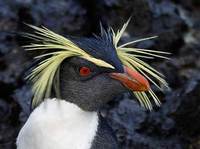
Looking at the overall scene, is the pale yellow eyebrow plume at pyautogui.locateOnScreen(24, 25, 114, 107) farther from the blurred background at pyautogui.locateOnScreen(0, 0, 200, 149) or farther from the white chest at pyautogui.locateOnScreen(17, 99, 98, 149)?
the blurred background at pyautogui.locateOnScreen(0, 0, 200, 149)

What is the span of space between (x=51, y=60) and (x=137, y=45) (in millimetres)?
2547

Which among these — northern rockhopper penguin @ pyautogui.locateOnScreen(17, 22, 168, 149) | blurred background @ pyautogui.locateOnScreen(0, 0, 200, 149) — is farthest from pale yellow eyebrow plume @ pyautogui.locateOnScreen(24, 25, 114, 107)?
blurred background @ pyautogui.locateOnScreen(0, 0, 200, 149)

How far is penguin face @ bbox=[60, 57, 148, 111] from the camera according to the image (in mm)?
4449

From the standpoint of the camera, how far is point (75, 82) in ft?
14.8

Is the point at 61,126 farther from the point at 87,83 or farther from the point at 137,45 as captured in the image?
the point at 137,45

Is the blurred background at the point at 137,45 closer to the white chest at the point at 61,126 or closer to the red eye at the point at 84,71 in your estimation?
the white chest at the point at 61,126

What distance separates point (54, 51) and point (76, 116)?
446mm

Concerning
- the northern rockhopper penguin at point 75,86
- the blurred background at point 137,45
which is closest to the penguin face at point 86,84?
the northern rockhopper penguin at point 75,86

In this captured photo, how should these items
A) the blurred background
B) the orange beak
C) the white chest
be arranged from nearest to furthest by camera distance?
the orange beak, the white chest, the blurred background

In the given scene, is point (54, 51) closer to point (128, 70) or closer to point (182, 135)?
point (128, 70)

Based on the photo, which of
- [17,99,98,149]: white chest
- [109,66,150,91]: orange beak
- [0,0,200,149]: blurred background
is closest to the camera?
[109,66,150,91]: orange beak

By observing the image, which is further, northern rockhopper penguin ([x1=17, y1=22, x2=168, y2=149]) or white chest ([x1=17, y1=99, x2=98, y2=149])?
white chest ([x1=17, y1=99, x2=98, y2=149])

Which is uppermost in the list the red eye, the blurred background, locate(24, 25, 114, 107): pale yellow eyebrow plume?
locate(24, 25, 114, 107): pale yellow eyebrow plume

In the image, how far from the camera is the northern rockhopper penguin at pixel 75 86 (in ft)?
14.5
